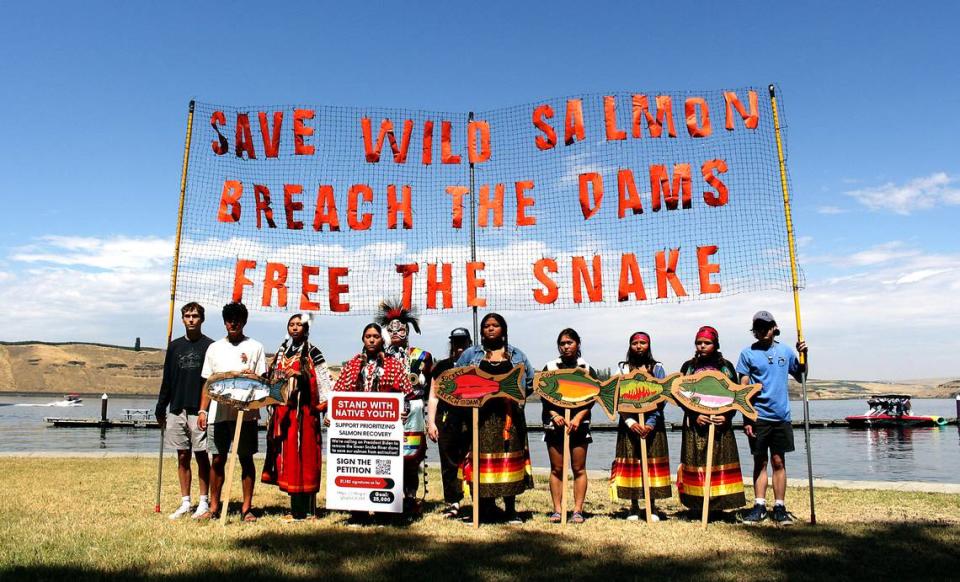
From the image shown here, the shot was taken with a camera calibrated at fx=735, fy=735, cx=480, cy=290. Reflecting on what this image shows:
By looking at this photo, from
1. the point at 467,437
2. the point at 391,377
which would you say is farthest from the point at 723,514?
the point at 391,377

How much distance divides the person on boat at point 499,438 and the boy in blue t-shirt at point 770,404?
2134 millimetres

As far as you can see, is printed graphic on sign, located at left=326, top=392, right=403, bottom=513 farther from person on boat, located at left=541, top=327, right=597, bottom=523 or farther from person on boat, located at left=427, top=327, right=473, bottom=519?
person on boat, located at left=541, top=327, right=597, bottom=523

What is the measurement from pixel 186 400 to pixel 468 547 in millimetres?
3199

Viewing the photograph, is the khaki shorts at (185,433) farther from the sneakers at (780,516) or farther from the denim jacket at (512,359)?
the sneakers at (780,516)

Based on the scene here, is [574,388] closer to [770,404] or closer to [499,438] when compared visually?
[499,438]

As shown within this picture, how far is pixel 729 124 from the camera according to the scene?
9172 mm

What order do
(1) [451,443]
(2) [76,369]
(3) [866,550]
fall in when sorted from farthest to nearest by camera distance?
1. (2) [76,369]
2. (1) [451,443]
3. (3) [866,550]

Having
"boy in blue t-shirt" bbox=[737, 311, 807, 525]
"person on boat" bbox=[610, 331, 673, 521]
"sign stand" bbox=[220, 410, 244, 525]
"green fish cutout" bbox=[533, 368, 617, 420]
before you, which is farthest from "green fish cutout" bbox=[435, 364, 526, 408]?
"boy in blue t-shirt" bbox=[737, 311, 807, 525]

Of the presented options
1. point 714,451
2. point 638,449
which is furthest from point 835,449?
point 638,449

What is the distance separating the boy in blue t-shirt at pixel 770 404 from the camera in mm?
6918

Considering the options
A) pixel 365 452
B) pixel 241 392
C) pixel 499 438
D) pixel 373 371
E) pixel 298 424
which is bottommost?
pixel 365 452

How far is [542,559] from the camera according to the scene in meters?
5.21

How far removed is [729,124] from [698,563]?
5911 mm

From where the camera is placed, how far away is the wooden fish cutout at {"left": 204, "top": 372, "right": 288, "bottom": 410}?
6.76 meters
